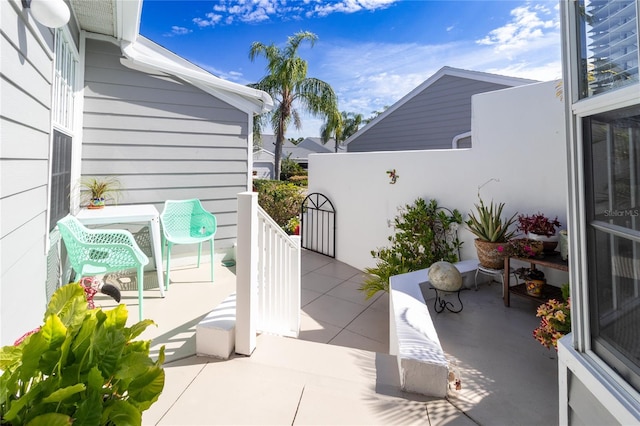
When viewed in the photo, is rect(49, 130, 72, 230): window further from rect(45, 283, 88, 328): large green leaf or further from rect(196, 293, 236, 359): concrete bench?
rect(45, 283, 88, 328): large green leaf

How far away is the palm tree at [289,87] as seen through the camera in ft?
39.8

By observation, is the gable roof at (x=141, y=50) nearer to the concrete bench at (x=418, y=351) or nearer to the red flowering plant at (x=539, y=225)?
the concrete bench at (x=418, y=351)

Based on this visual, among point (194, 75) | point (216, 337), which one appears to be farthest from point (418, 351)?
point (194, 75)

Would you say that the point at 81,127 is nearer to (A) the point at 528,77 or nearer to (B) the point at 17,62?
(B) the point at 17,62

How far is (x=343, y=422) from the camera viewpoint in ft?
5.08

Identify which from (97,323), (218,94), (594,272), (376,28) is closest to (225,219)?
(218,94)

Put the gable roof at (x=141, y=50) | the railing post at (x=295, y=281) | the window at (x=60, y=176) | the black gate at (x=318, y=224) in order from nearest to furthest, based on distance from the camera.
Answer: the window at (x=60, y=176) < the railing post at (x=295, y=281) < the gable roof at (x=141, y=50) < the black gate at (x=318, y=224)

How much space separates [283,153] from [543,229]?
22.2 m

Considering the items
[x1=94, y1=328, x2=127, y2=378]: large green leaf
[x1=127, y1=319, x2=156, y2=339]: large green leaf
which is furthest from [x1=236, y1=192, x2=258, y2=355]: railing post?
[x1=94, y1=328, x2=127, y2=378]: large green leaf

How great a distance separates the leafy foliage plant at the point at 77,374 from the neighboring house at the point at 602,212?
1.51m

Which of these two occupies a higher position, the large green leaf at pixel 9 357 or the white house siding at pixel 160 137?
the white house siding at pixel 160 137

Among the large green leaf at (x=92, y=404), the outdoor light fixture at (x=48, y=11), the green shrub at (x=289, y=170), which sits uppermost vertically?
the green shrub at (x=289, y=170)

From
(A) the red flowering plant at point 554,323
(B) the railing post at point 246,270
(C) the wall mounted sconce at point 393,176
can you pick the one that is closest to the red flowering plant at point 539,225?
(A) the red flowering plant at point 554,323

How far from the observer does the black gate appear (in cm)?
638
